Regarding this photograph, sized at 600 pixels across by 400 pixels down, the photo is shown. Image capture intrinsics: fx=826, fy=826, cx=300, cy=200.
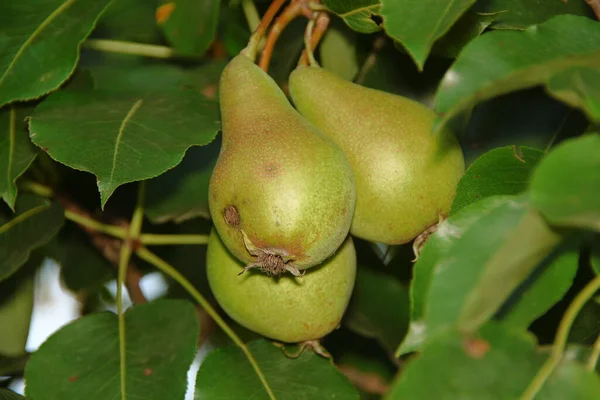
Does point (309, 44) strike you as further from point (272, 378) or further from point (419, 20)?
point (272, 378)

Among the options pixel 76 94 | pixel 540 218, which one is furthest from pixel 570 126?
pixel 76 94

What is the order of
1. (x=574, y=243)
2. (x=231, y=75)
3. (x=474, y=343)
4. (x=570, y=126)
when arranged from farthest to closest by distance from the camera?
(x=570, y=126) → (x=231, y=75) → (x=574, y=243) → (x=474, y=343)

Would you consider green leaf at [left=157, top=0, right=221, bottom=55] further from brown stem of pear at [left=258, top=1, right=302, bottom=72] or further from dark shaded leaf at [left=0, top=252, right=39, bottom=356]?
dark shaded leaf at [left=0, top=252, right=39, bottom=356]

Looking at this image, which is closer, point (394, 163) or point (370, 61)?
point (394, 163)

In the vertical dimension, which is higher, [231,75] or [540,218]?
[540,218]

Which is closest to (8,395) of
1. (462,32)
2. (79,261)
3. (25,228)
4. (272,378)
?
(25,228)

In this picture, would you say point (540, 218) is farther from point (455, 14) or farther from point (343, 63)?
point (343, 63)

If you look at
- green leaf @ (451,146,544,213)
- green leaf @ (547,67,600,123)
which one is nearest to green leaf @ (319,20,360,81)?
green leaf @ (451,146,544,213)
